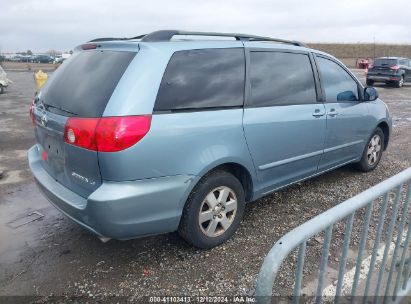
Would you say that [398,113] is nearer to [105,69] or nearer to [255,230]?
[255,230]

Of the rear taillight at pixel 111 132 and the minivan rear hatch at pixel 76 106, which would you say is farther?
the minivan rear hatch at pixel 76 106

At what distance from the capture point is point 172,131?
2777 millimetres

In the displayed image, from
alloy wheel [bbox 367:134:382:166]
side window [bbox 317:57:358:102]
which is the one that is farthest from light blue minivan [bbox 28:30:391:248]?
alloy wheel [bbox 367:134:382:166]

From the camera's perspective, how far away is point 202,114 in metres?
3.00

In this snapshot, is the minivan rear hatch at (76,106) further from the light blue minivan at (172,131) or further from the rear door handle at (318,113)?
the rear door handle at (318,113)

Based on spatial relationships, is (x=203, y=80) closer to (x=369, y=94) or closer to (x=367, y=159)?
(x=369, y=94)

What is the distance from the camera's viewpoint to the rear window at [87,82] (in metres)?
2.73

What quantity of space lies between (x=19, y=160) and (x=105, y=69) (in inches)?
150

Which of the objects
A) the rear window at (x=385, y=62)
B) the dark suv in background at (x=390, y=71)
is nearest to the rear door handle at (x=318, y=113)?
the dark suv in background at (x=390, y=71)

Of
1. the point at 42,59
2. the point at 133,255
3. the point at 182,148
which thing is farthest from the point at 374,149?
the point at 42,59

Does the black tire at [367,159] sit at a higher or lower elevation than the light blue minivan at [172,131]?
lower

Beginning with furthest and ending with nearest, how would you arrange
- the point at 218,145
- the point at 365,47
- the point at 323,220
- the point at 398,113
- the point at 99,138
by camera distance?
the point at 365,47 < the point at 398,113 < the point at 218,145 < the point at 99,138 < the point at 323,220

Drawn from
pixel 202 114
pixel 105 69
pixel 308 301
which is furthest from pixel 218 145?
pixel 308 301

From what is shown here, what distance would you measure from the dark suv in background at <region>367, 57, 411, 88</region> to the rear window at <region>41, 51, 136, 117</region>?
19212mm
